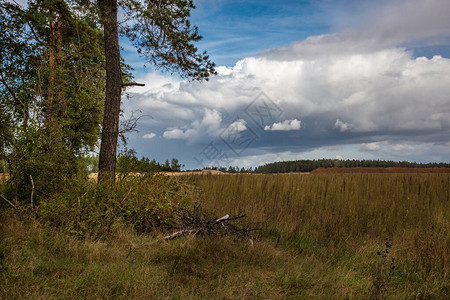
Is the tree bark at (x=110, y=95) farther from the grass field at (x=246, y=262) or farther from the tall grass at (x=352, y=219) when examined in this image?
the tall grass at (x=352, y=219)

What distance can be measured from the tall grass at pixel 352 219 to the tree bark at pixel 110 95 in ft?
10.6

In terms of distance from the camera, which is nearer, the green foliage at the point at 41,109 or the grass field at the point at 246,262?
the grass field at the point at 246,262

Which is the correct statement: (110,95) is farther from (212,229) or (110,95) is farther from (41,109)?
(212,229)

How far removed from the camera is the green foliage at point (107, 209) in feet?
20.4

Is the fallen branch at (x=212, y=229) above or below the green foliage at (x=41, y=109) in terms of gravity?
below

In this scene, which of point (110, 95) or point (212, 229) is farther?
point (110, 95)

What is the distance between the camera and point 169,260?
481 cm

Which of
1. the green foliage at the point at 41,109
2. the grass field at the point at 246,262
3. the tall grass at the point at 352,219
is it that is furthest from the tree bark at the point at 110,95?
the tall grass at the point at 352,219

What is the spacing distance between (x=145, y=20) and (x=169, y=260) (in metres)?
7.97

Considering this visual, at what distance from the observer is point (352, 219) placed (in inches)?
308

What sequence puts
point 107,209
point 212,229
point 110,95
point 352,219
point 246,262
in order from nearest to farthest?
point 246,262 < point 212,229 < point 107,209 < point 352,219 < point 110,95

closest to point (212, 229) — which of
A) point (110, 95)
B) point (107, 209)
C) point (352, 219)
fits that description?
point (107, 209)

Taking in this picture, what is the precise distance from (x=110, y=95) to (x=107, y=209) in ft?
13.2

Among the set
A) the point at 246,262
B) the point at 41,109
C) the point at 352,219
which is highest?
the point at 41,109
